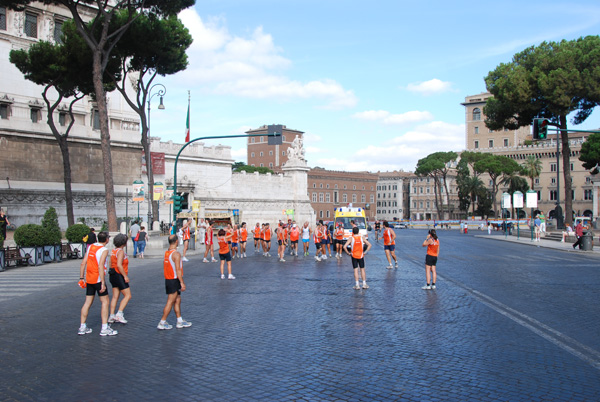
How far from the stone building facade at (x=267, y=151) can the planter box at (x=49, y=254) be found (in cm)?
9402

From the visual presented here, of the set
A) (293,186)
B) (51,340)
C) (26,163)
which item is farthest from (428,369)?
(293,186)

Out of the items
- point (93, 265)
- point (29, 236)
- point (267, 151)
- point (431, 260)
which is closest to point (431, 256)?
point (431, 260)

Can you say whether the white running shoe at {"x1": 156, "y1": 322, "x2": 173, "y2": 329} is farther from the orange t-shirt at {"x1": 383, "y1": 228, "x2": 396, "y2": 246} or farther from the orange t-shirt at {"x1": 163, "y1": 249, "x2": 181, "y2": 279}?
the orange t-shirt at {"x1": 383, "y1": 228, "x2": 396, "y2": 246}

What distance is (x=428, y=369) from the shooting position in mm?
6402

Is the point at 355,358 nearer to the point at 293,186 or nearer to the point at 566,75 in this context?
the point at 566,75

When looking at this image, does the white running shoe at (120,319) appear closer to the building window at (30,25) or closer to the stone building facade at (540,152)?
the building window at (30,25)

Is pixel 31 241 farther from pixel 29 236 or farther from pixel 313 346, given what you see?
pixel 313 346

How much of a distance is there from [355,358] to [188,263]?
16.2 metres

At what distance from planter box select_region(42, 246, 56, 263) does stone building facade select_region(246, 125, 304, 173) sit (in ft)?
308

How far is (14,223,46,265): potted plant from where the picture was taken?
64.9 ft

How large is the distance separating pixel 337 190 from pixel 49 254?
9546 cm

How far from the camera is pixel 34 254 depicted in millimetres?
20219

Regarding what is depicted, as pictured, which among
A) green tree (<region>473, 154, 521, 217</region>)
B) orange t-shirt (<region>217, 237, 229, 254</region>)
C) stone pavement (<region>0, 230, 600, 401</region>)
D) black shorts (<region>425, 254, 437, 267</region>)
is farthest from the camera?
green tree (<region>473, 154, 521, 217</region>)

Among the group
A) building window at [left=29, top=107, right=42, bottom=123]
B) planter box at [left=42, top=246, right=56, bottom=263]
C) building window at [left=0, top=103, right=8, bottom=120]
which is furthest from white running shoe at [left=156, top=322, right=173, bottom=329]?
building window at [left=29, top=107, right=42, bottom=123]
